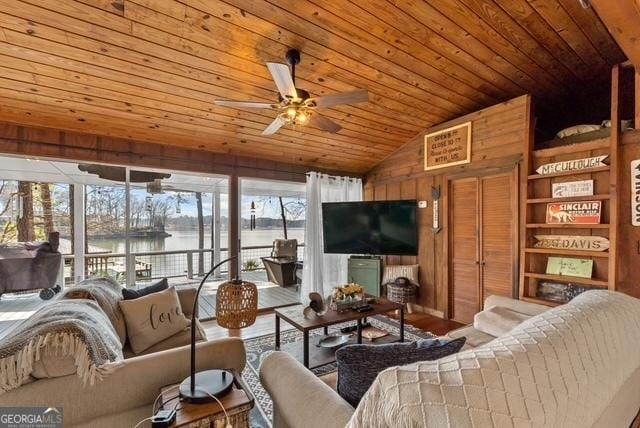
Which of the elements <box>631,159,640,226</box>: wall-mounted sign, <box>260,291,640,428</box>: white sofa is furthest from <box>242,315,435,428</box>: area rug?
<box>631,159,640,226</box>: wall-mounted sign

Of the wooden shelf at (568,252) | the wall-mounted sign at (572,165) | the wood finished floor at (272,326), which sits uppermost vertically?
the wall-mounted sign at (572,165)

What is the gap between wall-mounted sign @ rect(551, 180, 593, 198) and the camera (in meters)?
2.79

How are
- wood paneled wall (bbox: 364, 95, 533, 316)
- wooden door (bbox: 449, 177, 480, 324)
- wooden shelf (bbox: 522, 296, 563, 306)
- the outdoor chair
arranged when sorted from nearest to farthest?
wooden shelf (bbox: 522, 296, 563, 306) < wood paneled wall (bbox: 364, 95, 533, 316) < wooden door (bbox: 449, 177, 480, 324) < the outdoor chair

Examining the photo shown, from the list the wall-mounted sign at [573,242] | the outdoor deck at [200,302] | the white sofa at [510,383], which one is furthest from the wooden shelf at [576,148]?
the outdoor deck at [200,302]

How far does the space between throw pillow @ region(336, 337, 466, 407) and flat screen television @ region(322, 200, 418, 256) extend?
120 inches

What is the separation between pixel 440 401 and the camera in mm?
726

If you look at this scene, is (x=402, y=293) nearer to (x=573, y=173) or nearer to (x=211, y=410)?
(x=573, y=173)

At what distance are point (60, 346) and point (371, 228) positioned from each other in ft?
11.7

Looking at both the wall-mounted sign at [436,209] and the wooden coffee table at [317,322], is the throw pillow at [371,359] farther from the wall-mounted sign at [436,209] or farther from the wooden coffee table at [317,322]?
the wall-mounted sign at [436,209]

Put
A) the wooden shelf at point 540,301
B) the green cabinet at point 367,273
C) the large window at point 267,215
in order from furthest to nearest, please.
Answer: the large window at point 267,215 → the green cabinet at point 367,273 → the wooden shelf at point 540,301

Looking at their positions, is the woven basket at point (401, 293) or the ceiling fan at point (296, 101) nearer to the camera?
the ceiling fan at point (296, 101)

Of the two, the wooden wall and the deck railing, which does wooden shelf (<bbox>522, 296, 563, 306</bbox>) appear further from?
the deck railing

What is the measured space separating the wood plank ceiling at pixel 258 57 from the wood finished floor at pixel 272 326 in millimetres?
2352

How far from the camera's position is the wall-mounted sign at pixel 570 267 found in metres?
2.76
